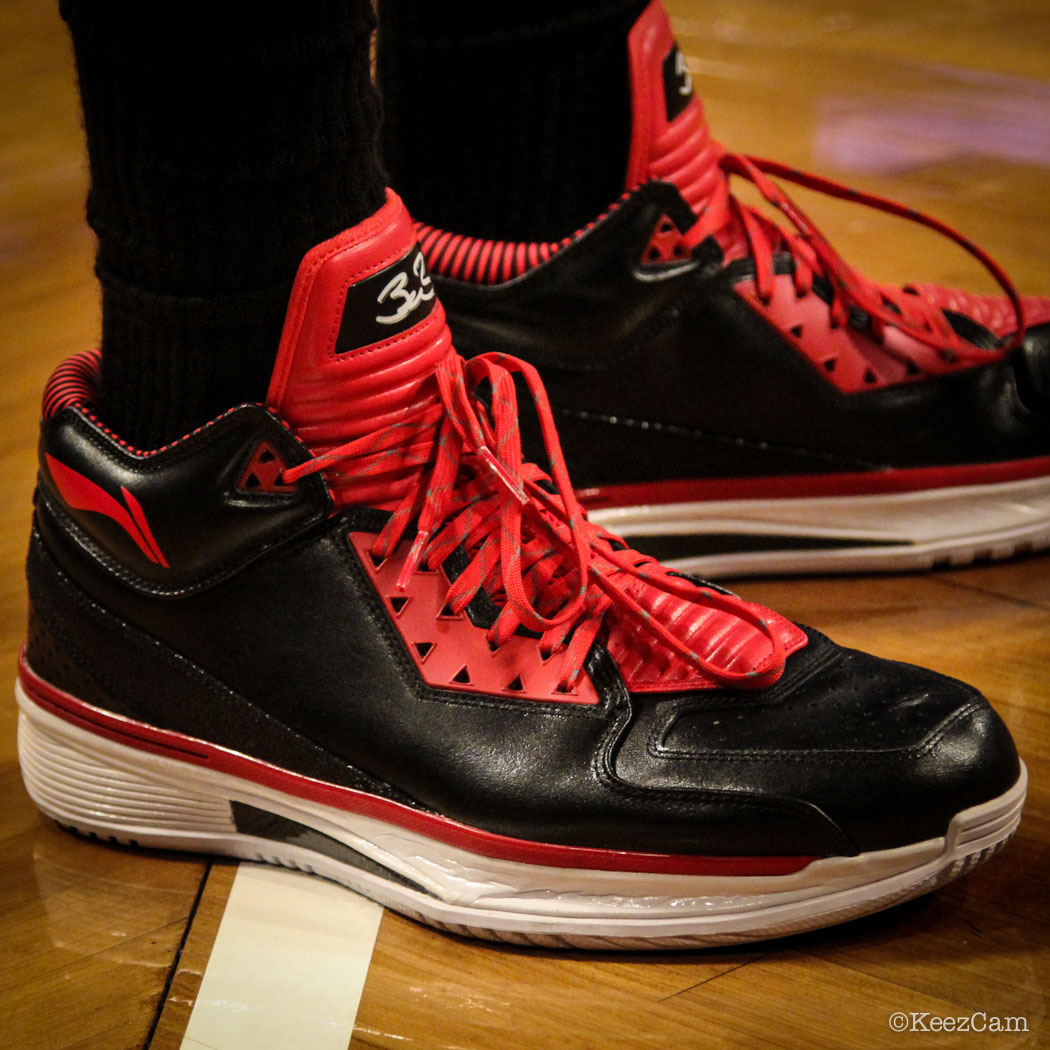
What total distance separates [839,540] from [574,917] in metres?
0.45

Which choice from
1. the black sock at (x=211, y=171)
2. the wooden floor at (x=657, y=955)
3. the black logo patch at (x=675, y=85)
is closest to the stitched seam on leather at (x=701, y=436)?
the wooden floor at (x=657, y=955)

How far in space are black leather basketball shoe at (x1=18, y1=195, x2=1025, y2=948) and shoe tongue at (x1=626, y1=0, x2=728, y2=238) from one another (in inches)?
11.5

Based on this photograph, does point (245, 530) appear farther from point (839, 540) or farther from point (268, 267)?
point (839, 540)

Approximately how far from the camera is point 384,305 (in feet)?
2.06

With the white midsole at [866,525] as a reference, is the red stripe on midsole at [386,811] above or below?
above

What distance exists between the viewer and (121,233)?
62 cm

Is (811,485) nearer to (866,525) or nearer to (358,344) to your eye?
(866,525)

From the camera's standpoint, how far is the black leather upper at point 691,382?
90 cm

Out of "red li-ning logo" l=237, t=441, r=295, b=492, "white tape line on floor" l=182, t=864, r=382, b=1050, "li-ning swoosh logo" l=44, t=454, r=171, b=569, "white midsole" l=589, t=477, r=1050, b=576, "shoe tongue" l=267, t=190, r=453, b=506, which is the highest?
"shoe tongue" l=267, t=190, r=453, b=506

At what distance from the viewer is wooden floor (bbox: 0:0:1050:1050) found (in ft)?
2.07

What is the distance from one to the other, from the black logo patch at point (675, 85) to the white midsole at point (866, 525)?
303 millimetres

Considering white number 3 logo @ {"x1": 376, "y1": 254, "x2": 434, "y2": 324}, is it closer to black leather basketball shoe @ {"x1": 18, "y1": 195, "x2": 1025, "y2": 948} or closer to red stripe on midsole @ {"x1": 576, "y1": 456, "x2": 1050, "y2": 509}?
black leather basketball shoe @ {"x1": 18, "y1": 195, "x2": 1025, "y2": 948}

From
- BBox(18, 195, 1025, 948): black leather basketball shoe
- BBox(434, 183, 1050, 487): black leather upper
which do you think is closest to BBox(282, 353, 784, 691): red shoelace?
BBox(18, 195, 1025, 948): black leather basketball shoe

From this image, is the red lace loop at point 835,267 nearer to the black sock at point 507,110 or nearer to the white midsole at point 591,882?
→ the black sock at point 507,110
